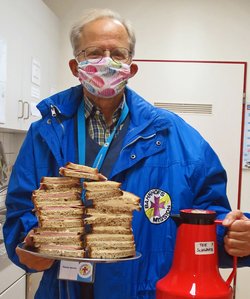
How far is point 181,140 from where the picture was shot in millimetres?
1166

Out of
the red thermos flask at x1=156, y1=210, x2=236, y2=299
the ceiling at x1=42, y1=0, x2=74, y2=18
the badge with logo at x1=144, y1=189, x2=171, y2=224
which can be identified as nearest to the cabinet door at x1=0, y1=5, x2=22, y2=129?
the ceiling at x1=42, y1=0, x2=74, y2=18

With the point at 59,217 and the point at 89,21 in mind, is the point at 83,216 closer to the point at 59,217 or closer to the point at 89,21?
the point at 59,217

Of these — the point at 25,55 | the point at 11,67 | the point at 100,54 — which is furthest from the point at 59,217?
the point at 25,55

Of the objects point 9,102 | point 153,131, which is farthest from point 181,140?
point 9,102

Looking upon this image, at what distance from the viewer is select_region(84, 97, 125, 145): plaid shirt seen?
1225mm

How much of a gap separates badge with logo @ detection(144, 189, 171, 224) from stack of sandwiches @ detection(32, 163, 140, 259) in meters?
0.20

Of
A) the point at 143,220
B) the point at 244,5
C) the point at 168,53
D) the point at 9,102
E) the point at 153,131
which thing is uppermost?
the point at 244,5

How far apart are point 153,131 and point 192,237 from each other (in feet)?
1.31

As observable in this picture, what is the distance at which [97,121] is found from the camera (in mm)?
1240

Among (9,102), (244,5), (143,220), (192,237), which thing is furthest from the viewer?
(244,5)

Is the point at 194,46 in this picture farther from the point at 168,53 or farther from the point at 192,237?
the point at 192,237

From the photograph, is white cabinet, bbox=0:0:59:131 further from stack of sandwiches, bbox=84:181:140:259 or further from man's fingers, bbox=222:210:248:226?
man's fingers, bbox=222:210:248:226

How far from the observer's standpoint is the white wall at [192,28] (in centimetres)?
295

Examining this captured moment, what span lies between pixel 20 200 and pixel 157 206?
1.32 feet
